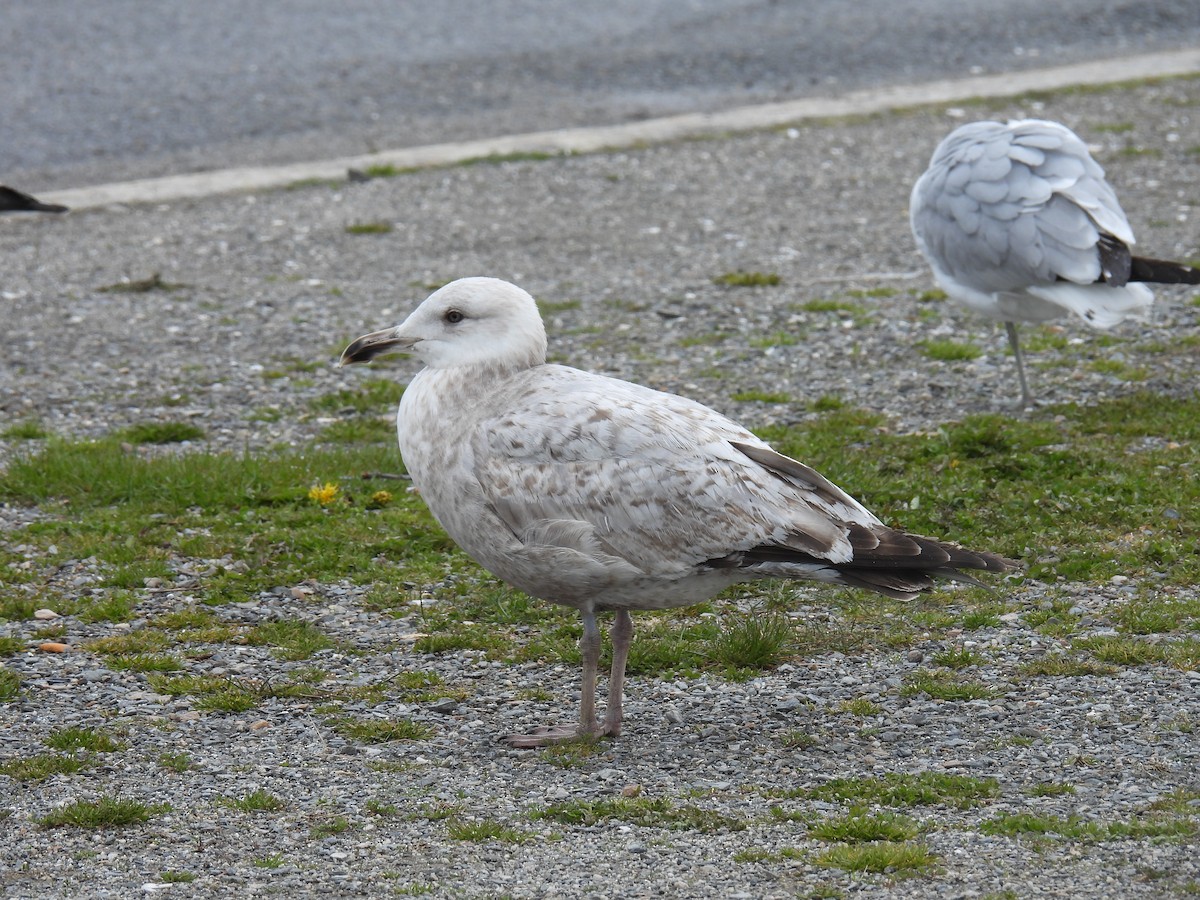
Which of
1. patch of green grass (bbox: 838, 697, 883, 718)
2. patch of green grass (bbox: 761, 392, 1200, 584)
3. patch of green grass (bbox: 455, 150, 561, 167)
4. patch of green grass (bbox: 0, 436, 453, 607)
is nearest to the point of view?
patch of green grass (bbox: 838, 697, 883, 718)

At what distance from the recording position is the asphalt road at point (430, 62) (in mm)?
14070

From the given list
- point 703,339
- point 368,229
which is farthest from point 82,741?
point 368,229

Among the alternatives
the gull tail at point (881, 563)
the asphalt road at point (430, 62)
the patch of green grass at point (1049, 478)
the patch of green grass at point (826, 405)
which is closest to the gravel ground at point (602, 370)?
the patch of green grass at point (826, 405)

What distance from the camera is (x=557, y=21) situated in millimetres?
17703

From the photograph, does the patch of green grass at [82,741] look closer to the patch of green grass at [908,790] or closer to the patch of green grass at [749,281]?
the patch of green grass at [908,790]

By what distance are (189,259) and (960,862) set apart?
338 inches

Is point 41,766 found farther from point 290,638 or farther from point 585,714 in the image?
point 585,714

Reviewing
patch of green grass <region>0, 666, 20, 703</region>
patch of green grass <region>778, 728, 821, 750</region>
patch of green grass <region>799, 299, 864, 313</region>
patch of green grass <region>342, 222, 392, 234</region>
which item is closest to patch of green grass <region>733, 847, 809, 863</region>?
patch of green grass <region>778, 728, 821, 750</region>

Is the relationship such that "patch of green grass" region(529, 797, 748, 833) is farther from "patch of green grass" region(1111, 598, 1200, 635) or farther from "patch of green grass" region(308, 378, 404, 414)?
"patch of green grass" region(308, 378, 404, 414)

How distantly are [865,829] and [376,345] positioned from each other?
245 centimetres

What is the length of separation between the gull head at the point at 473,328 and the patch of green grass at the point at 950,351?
447cm

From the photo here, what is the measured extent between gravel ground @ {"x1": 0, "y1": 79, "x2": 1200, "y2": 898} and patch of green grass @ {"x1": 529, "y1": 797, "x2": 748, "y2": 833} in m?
0.05

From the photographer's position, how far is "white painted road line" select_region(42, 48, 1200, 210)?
1273 centimetres

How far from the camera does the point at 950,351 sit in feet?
30.6
